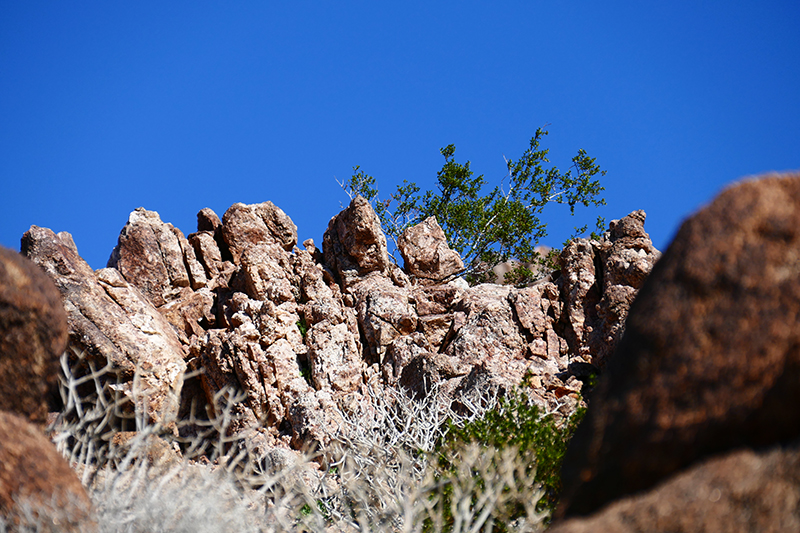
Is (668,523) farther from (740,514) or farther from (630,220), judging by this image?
(630,220)

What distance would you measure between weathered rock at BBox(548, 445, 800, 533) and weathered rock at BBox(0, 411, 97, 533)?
315cm

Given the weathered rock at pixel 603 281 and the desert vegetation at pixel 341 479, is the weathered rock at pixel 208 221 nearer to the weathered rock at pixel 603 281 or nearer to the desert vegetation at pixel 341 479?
the desert vegetation at pixel 341 479

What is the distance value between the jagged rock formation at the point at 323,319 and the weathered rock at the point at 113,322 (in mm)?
34

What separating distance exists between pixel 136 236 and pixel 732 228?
17.8 metres

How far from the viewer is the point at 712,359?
9.64 feet

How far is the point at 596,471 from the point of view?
10.2 ft

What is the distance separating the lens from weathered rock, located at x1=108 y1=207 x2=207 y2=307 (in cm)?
1811

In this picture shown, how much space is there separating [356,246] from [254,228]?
3.75m

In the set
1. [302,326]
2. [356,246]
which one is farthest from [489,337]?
[356,246]

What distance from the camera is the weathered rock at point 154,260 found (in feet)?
59.4

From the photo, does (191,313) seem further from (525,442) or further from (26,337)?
(26,337)

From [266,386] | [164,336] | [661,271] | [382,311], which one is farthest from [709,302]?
[164,336]

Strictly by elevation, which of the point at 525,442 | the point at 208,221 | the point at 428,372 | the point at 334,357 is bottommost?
the point at 525,442

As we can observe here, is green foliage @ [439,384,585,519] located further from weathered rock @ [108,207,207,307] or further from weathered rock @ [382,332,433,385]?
weathered rock @ [108,207,207,307]
